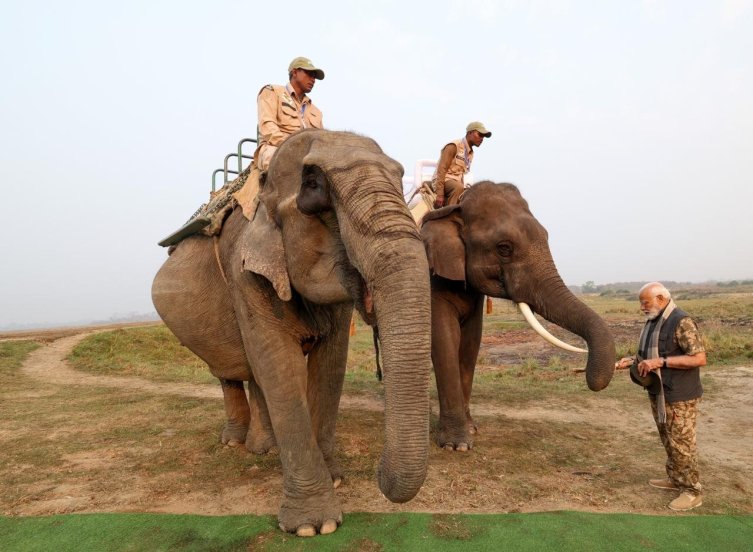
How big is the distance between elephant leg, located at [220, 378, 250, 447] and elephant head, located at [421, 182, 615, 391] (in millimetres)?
2797

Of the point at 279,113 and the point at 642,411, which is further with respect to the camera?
the point at 642,411

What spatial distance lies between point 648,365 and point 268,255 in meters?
3.21

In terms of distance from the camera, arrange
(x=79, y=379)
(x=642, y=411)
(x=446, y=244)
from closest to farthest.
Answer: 1. (x=446, y=244)
2. (x=642, y=411)
3. (x=79, y=379)

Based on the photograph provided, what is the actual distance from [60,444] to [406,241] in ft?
19.4

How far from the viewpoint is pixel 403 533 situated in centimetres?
371

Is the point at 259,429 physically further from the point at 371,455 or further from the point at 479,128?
the point at 479,128

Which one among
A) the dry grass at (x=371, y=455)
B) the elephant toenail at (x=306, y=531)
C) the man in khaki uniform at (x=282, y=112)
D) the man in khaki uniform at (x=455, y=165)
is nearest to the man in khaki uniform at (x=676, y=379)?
the dry grass at (x=371, y=455)

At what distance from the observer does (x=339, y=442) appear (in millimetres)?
6074

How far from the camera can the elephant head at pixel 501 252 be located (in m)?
5.43

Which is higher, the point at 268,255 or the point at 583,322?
the point at 268,255

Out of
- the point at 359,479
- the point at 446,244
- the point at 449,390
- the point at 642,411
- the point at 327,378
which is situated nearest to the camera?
the point at 327,378

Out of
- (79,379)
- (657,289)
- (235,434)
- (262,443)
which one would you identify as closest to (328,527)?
(262,443)

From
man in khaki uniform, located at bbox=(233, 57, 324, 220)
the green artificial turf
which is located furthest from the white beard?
man in khaki uniform, located at bbox=(233, 57, 324, 220)

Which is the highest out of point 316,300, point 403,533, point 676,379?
point 316,300
